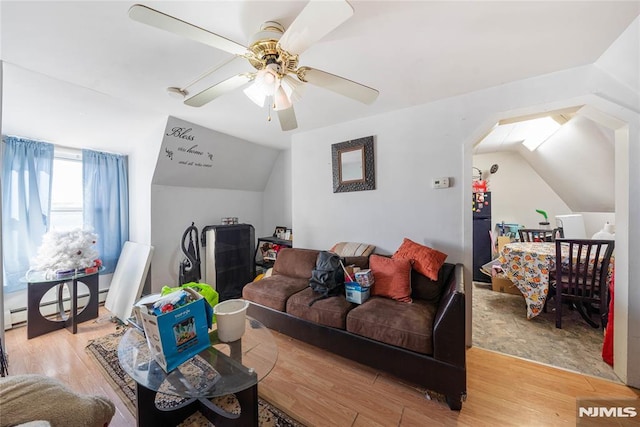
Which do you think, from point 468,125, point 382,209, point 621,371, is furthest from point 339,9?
point 621,371

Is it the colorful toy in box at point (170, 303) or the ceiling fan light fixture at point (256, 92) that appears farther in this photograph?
the ceiling fan light fixture at point (256, 92)

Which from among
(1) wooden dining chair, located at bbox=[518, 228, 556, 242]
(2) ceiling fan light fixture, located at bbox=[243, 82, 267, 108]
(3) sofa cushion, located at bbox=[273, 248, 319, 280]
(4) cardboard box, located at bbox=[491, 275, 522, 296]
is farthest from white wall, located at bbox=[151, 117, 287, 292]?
(1) wooden dining chair, located at bbox=[518, 228, 556, 242]

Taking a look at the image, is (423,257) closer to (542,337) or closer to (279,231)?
(542,337)

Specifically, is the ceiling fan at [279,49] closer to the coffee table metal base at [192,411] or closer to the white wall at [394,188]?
the white wall at [394,188]

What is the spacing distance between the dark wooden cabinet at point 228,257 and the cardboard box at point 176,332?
2.14 meters

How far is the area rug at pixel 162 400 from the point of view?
1.40 meters

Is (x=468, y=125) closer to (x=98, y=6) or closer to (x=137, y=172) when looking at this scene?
(x=98, y=6)

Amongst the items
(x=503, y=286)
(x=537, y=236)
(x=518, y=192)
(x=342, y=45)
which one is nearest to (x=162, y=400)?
(x=342, y=45)

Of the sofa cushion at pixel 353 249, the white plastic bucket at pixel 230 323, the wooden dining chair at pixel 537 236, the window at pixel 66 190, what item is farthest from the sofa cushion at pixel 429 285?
the window at pixel 66 190

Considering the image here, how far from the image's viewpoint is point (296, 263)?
9.01 feet

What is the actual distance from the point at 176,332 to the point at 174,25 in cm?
135

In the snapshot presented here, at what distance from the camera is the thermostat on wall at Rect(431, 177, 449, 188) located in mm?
2179

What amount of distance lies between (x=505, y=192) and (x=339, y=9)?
16.2 feet

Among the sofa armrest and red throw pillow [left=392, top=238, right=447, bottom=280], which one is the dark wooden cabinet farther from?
the sofa armrest
